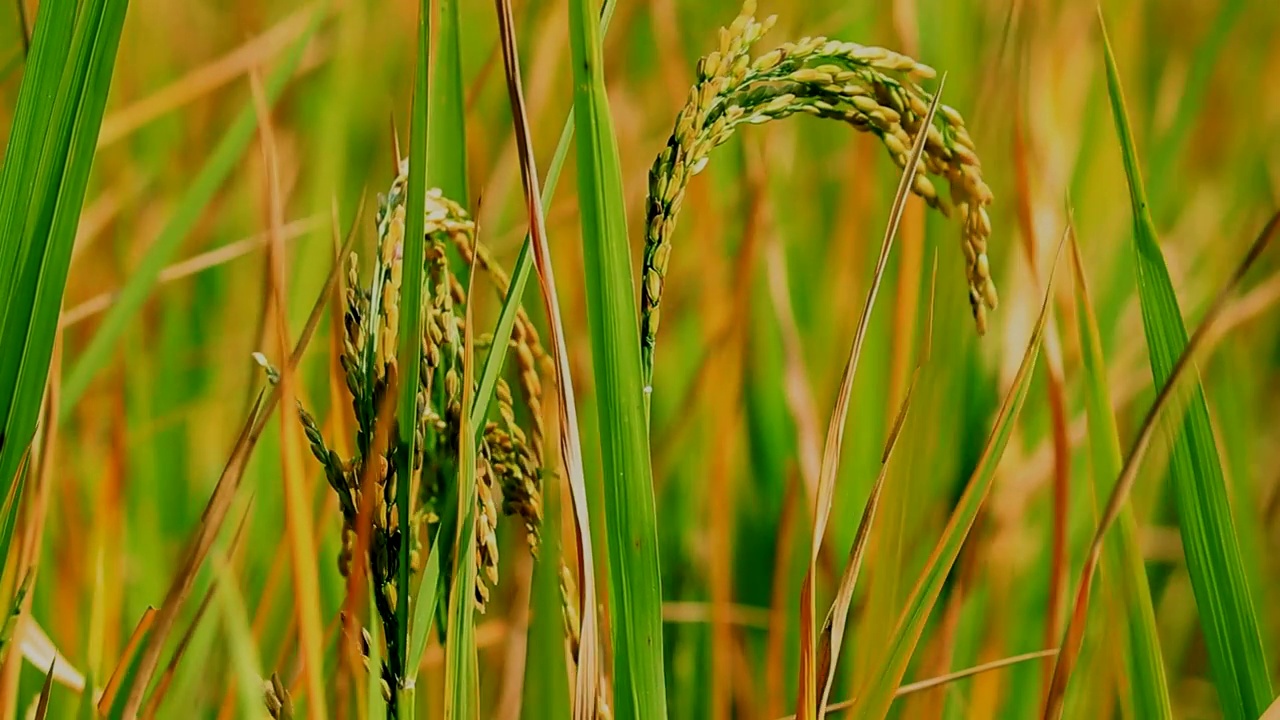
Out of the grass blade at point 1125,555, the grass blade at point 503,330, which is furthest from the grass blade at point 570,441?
the grass blade at point 1125,555

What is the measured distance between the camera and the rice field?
40 centimetres

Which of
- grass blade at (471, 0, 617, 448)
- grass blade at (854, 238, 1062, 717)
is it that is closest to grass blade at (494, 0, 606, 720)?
grass blade at (471, 0, 617, 448)

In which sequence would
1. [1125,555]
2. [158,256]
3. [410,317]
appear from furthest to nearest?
[158,256] → [1125,555] → [410,317]

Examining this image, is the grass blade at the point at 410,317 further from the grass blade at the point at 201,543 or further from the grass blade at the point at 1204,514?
the grass blade at the point at 1204,514

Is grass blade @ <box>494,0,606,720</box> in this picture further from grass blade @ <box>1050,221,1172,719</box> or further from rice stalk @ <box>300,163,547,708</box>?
grass blade @ <box>1050,221,1172,719</box>

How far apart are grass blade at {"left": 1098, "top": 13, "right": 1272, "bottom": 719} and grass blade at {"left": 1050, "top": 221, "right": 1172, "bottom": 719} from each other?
0.09ft

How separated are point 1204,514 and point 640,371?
25 cm

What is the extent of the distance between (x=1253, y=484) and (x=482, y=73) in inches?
26.2

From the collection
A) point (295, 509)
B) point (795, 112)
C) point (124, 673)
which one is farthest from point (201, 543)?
point (795, 112)

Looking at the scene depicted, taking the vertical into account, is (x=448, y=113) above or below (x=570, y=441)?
above

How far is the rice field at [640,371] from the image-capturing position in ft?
1.30

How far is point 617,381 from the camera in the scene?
1.26ft

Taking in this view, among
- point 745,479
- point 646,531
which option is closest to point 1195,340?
point 646,531

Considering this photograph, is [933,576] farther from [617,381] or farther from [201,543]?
[201,543]
